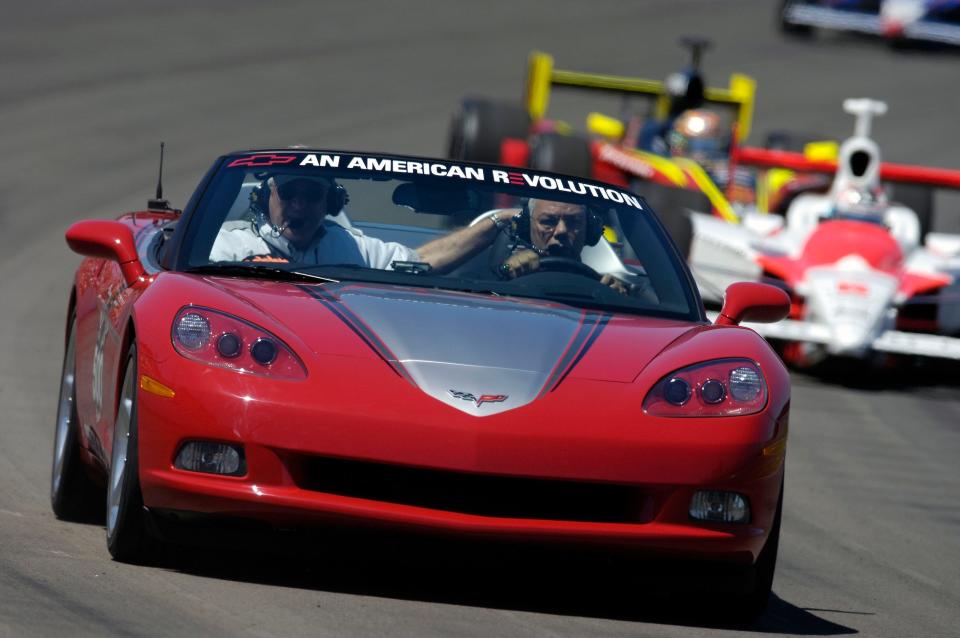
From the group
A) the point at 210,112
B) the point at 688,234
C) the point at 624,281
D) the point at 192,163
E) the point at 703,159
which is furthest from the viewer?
the point at 210,112

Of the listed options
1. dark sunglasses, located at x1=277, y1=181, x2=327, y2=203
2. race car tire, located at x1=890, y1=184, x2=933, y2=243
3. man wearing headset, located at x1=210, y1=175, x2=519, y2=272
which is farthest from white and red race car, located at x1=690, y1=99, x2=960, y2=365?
dark sunglasses, located at x1=277, y1=181, x2=327, y2=203

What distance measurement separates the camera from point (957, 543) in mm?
7176

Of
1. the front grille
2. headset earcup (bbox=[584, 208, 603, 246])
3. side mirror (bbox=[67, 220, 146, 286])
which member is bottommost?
the front grille

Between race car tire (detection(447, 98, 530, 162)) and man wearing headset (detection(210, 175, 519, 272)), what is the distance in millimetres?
11577

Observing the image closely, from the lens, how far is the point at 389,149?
794 inches

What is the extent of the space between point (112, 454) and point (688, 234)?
831 centimetres

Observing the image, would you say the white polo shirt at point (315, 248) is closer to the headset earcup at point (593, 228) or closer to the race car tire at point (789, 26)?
the headset earcup at point (593, 228)

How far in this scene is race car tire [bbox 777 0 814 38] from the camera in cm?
3112

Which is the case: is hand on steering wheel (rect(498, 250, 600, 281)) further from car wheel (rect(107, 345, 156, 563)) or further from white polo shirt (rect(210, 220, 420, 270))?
car wheel (rect(107, 345, 156, 563))

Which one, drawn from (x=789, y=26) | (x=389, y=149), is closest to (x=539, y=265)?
(x=389, y=149)

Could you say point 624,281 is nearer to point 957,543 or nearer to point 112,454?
point 112,454

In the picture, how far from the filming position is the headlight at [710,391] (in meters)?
4.88

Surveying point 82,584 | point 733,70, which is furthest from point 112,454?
point 733,70

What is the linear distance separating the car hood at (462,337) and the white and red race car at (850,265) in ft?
20.7
